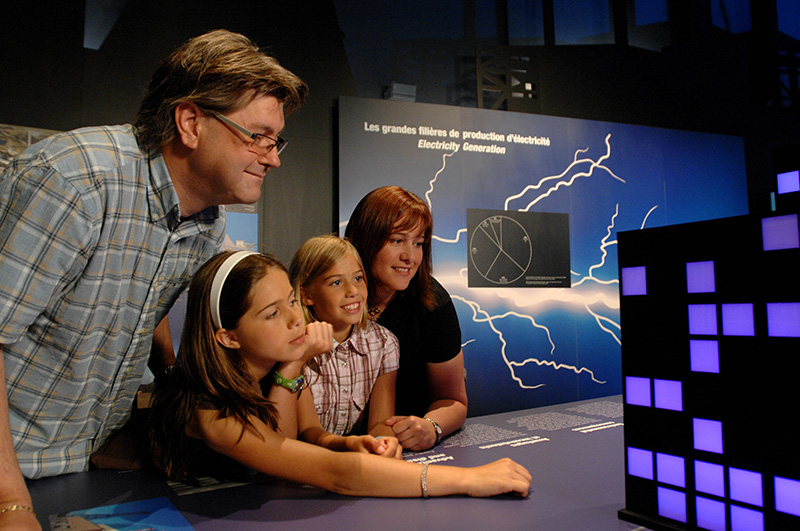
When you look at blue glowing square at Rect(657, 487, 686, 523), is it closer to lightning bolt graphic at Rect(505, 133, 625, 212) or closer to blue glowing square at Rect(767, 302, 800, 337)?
blue glowing square at Rect(767, 302, 800, 337)

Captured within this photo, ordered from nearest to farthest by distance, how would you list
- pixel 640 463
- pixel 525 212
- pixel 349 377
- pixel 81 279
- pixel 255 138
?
pixel 640 463 → pixel 81 279 → pixel 255 138 → pixel 349 377 → pixel 525 212

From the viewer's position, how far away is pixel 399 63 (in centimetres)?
460

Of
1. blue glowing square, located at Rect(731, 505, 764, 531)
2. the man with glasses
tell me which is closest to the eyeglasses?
the man with glasses

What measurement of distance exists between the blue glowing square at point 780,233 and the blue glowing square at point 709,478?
1.32ft

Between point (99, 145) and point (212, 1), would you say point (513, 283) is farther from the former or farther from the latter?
point (99, 145)

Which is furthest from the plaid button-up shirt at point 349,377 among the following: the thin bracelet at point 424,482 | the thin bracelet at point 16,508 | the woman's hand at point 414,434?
the thin bracelet at point 16,508

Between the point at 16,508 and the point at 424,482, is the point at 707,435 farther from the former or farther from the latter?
A: the point at 16,508

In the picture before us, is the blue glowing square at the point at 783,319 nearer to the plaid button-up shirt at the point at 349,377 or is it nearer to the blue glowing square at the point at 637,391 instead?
the blue glowing square at the point at 637,391

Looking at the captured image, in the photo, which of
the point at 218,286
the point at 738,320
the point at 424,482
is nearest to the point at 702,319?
the point at 738,320

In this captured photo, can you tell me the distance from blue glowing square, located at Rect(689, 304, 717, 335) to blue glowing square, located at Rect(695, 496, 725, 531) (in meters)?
0.30

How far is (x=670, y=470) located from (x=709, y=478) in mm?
76

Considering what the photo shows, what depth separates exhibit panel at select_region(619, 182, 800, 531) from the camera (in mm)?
913

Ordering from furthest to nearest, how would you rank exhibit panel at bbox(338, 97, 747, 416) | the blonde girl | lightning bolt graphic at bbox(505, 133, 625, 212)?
lightning bolt graphic at bbox(505, 133, 625, 212) < exhibit panel at bbox(338, 97, 747, 416) < the blonde girl

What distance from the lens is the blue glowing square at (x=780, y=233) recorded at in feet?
2.98
